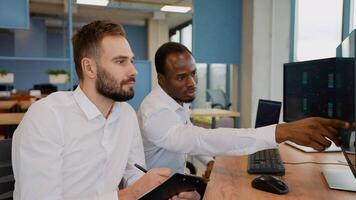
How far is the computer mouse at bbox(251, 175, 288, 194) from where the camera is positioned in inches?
42.6

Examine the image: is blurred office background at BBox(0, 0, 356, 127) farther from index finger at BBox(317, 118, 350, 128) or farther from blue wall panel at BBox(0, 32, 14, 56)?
blue wall panel at BBox(0, 32, 14, 56)

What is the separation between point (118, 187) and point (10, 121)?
7.06 feet

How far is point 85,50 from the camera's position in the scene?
3.93 feet

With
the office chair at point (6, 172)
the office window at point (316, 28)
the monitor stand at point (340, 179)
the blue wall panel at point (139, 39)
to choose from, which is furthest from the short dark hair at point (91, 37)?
the blue wall panel at point (139, 39)

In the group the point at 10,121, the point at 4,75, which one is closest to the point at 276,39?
the point at 10,121

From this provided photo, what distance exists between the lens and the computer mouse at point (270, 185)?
1.08m

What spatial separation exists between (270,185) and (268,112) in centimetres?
105

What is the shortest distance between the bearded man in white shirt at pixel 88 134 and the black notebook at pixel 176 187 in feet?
0.06

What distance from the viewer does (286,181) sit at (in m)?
1.21

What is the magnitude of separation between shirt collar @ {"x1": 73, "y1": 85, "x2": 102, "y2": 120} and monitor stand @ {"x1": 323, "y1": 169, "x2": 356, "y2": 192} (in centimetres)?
87

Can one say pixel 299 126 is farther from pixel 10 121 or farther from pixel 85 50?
pixel 10 121

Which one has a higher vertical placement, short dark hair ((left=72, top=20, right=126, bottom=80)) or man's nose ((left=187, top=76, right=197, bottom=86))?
short dark hair ((left=72, top=20, right=126, bottom=80))

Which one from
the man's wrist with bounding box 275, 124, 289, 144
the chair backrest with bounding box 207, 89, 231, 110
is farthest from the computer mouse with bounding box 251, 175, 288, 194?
the chair backrest with bounding box 207, 89, 231, 110

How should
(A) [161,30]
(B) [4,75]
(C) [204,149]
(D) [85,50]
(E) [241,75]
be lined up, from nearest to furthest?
(D) [85,50] → (C) [204,149] → (E) [241,75] → (B) [4,75] → (A) [161,30]
